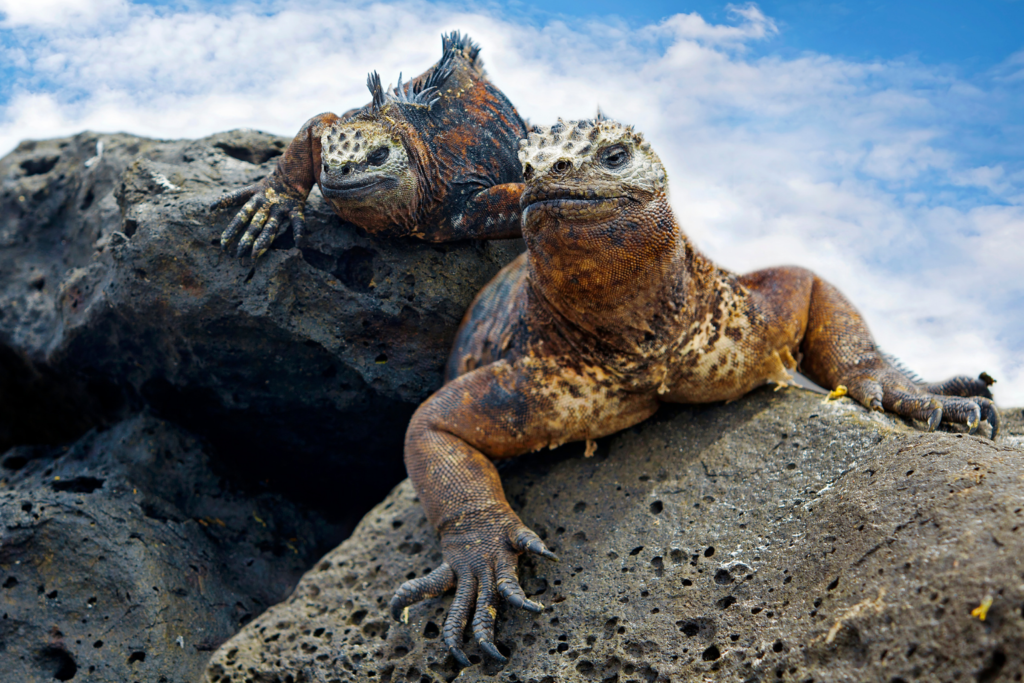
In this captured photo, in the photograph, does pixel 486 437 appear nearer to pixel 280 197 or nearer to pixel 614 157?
pixel 614 157

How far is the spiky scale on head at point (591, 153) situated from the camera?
2758 millimetres

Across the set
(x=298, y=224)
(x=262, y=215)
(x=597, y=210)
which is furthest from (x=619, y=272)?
(x=262, y=215)

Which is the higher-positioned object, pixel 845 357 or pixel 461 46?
pixel 461 46

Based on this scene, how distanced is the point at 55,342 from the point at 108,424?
62 cm

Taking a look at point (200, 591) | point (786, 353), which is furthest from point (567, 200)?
point (200, 591)

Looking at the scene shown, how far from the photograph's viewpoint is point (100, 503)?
12.6 feet

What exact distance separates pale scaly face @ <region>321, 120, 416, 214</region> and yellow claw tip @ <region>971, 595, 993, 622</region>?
2849 millimetres

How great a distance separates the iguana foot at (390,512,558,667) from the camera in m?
2.96

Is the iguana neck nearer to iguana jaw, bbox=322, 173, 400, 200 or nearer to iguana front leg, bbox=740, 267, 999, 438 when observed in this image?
iguana front leg, bbox=740, 267, 999, 438

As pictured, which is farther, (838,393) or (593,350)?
(838,393)

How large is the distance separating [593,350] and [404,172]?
1.30 m

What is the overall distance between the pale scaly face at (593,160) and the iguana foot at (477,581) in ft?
Answer: 4.86

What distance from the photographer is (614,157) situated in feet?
9.31

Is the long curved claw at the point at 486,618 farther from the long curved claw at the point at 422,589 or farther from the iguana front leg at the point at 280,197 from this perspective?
the iguana front leg at the point at 280,197
